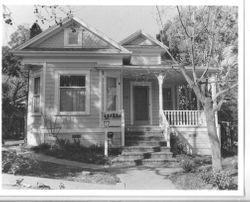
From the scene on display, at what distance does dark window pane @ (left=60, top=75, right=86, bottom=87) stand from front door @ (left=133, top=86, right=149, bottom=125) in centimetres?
233

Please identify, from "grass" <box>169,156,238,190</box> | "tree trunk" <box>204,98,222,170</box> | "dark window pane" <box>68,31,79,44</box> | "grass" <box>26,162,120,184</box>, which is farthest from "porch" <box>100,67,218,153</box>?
"tree trunk" <box>204,98,222,170</box>

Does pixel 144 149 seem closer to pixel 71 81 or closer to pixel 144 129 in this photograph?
pixel 144 129

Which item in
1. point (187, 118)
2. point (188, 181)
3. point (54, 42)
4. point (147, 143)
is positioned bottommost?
point (188, 181)

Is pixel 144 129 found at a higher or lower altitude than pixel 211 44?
lower

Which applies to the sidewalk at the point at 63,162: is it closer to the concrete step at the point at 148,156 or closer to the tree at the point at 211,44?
the concrete step at the point at 148,156

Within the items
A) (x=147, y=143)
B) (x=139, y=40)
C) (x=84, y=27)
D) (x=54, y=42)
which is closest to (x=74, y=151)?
(x=147, y=143)

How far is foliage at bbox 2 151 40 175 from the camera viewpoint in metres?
6.77

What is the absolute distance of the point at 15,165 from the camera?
681cm

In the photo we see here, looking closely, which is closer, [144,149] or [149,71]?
[144,149]

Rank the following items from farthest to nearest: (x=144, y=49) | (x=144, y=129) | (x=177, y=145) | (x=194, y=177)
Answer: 1. (x=144, y=49)
2. (x=144, y=129)
3. (x=177, y=145)
4. (x=194, y=177)

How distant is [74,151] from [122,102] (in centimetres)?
246

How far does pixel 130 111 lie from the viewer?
12.0 metres
